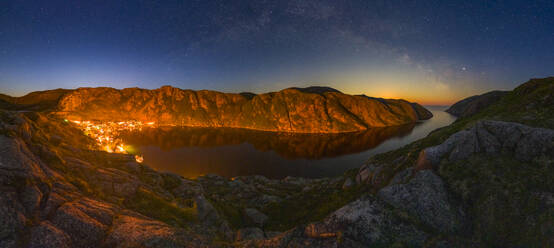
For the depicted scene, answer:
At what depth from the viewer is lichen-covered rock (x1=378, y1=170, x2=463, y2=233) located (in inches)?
381

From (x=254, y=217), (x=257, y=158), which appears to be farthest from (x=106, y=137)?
(x=254, y=217)

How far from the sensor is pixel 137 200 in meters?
16.9

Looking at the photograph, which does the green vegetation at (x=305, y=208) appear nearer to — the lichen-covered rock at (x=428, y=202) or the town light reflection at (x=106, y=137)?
the lichen-covered rock at (x=428, y=202)

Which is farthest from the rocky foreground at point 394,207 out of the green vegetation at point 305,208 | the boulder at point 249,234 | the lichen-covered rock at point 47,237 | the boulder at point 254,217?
the boulder at point 254,217

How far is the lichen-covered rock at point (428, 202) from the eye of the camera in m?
9.69

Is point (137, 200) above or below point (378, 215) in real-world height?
below

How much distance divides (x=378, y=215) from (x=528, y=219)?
22.3 ft

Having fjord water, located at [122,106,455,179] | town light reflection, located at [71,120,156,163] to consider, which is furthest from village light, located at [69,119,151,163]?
fjord water, located at [122,106,455,179]

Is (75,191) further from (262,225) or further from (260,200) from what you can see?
(260,200)

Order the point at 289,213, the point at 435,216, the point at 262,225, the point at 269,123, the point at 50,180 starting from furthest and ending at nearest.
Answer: the point at 269,123
the point at 289,213
the point at 262,225
the point at 50,180
the point at 435,216

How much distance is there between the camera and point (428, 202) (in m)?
10.6

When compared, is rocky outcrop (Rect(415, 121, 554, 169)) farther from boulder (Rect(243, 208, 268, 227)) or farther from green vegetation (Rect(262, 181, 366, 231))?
boulder (Rect(243, 208, 268, 227))

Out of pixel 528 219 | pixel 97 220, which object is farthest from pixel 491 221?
pixel 97 220

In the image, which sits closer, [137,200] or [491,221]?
[491,221]
